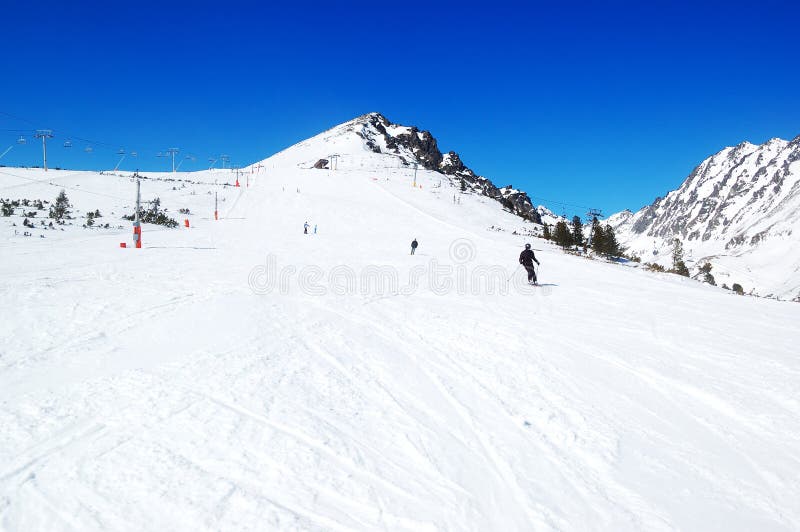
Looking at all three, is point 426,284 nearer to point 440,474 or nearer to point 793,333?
point 793,333

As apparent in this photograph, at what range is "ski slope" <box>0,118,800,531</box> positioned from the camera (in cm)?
368

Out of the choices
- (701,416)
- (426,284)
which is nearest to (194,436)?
(701,416)

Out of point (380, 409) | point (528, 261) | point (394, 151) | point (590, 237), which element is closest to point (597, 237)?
point (590, 237)

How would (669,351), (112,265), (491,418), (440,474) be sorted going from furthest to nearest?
(112,265) → (669,351) → (491,418) → (440,474)

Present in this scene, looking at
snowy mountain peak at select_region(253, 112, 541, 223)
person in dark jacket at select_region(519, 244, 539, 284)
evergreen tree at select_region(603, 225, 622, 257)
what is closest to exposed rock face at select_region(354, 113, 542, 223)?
snowy mountain peak at select_region(253, 112, 541, 223)

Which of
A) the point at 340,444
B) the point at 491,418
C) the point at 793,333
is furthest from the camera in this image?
the point at 793,333

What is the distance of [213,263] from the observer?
59.1ft

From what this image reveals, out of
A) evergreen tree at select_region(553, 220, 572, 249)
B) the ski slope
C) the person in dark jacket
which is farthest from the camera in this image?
evergreen tree at select_region(553, 220, 572, 249)

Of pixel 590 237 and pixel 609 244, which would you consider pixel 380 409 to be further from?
pixel 609 244

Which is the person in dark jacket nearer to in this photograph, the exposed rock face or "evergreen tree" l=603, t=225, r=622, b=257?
"evergreen tree" l=603, t=225, r=622, b=257

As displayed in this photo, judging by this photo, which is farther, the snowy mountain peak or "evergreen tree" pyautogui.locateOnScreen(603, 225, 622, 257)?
the snowy mountain peak

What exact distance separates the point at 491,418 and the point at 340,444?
1.95 metres

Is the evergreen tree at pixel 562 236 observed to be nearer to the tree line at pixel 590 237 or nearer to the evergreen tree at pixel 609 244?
the tree line at pixel 590 237

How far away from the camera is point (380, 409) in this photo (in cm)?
548
